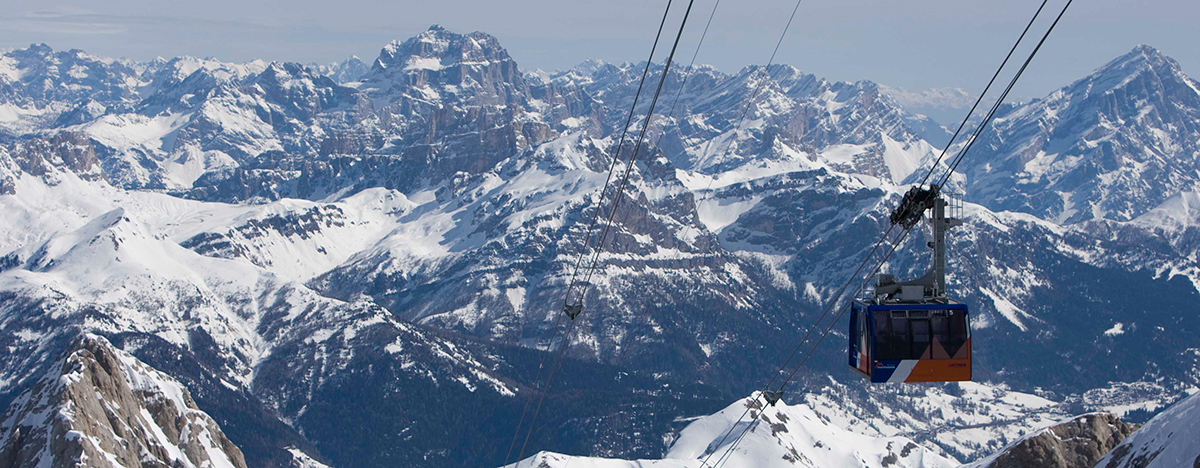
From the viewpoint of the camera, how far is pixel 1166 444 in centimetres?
11481

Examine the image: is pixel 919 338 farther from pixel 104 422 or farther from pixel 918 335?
pixel 104 422

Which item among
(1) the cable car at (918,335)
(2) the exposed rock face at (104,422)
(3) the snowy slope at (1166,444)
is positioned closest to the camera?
(1) the cable car at (918,335)

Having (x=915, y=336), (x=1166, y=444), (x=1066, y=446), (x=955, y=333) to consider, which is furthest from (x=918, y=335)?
(x=1066, y=446)

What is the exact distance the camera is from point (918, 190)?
51.5 meters

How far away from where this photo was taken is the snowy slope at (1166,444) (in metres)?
109

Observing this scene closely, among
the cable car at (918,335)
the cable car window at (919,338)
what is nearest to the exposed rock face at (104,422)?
the cable car at (918,335)

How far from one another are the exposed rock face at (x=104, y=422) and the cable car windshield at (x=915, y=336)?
11606 centimetres

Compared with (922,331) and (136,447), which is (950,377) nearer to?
(922,331)

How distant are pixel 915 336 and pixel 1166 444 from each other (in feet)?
237

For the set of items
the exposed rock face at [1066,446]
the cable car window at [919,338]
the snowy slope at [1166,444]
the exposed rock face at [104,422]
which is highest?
the cable car window at [919,338]

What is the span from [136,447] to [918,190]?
472 ft

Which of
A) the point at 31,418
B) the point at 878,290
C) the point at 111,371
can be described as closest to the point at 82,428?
the point at 31,418

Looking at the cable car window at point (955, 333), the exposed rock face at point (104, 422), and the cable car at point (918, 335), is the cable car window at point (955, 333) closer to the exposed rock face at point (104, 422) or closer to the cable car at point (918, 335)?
the cable car at point (918, 335)

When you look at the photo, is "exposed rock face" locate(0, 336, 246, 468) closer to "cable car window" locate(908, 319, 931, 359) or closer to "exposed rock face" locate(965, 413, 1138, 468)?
"cable car window" locate(908, 319, 931, 359)
